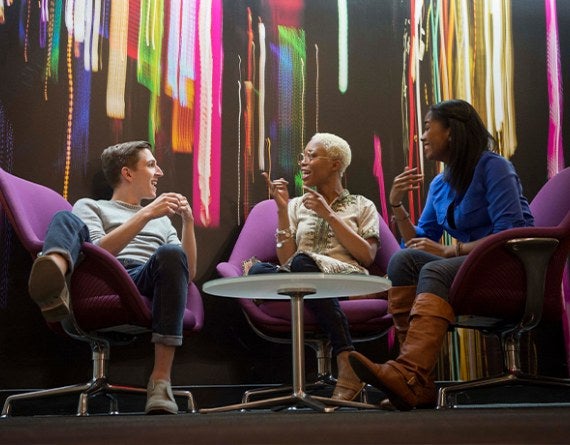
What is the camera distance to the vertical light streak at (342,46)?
412cm

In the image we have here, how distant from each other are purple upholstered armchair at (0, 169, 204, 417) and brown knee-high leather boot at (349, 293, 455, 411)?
986 mm

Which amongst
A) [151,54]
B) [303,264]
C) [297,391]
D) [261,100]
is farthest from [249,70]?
[297,391]

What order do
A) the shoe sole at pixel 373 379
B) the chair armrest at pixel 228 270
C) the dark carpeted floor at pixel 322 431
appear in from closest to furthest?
the dark carpeted floor at pixel 322 431, the shoe sole at pixel 373 379, the chair armrest at pixel 228 270

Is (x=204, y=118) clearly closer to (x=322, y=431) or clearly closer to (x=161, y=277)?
(x=161, y=277)

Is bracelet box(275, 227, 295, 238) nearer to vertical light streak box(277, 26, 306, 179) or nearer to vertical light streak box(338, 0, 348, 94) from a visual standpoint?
vertical light streak box(277, 26, 306, 179)

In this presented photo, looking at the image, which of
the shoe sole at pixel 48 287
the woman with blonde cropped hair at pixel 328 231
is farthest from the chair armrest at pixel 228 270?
the shoe sole at pixel 48 287

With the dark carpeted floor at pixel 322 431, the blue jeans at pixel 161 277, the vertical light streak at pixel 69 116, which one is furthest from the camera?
the vertical light streak at pixel 69 116

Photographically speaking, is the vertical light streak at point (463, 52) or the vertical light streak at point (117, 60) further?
the vertical light streak at point (463, 52)

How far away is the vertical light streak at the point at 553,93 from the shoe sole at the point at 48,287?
8.58ft

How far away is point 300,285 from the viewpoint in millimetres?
2857

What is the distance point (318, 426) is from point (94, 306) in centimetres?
147

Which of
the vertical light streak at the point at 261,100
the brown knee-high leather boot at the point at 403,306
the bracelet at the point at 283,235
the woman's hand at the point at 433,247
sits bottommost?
the brown knee-high leather boot at the point at 403,306

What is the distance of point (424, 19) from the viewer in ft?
13.6

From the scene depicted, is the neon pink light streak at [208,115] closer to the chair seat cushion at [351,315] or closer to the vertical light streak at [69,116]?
the vertical light streak at [69,116]
